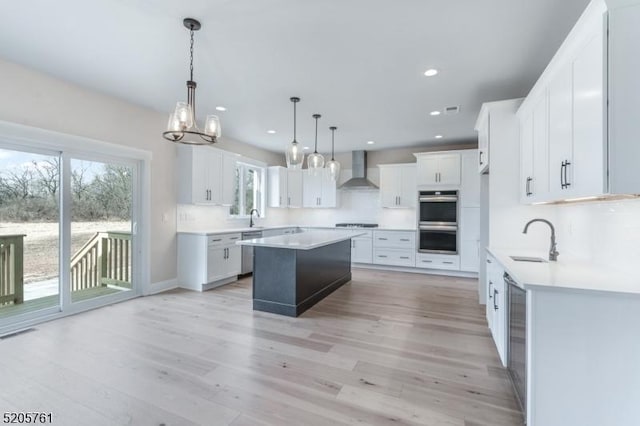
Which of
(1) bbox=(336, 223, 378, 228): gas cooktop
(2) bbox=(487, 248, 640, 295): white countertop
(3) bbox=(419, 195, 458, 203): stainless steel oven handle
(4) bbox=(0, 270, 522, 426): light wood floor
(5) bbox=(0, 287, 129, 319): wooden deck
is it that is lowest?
(4) bbox=(0, 270, 522, 426): light wood floor

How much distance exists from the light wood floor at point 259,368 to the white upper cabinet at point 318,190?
3.74m

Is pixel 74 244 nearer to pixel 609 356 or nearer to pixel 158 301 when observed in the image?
pixel 158 301

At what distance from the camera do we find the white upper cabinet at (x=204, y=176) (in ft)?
15.7

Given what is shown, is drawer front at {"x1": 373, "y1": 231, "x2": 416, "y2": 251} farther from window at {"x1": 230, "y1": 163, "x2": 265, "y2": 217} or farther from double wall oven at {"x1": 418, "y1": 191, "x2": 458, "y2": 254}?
window at {"x1": 230, "y1": 163, "x2": 265, "y2": 217}

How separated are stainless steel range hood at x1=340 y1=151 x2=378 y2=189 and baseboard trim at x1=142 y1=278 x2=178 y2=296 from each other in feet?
13.4

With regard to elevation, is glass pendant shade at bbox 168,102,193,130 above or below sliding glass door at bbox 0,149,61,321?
above

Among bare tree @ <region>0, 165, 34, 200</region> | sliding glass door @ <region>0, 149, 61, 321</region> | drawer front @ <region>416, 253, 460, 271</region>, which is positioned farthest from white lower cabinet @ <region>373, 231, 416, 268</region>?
bare tree @ <region>0, 165, 34, 200</region>

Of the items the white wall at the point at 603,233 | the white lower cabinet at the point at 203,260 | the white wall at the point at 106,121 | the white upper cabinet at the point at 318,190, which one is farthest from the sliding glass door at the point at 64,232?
the white wall at the point at 603,233

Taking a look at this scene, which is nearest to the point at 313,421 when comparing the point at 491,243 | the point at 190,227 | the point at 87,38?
the point at 491,243

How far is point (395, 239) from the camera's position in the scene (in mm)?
6262

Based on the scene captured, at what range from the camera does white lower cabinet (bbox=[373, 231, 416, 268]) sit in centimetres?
614

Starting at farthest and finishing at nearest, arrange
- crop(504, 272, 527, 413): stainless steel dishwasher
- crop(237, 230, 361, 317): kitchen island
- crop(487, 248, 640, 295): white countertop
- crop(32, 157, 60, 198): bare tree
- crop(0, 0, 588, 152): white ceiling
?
crop(237, 230, 361, 317): kitchen island
crop(32, 157, 60, 198): bare tree
crop(0, 0, 588, 152): white ceiling
crop(504, 272, 527, 413): stainless steel dishwasher
crop(487, 248, 640, 295): white countertop

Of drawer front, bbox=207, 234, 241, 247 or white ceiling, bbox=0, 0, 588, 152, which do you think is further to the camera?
drawer front, bbox=207, 234, 241, 247

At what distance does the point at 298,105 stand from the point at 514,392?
3806mm
